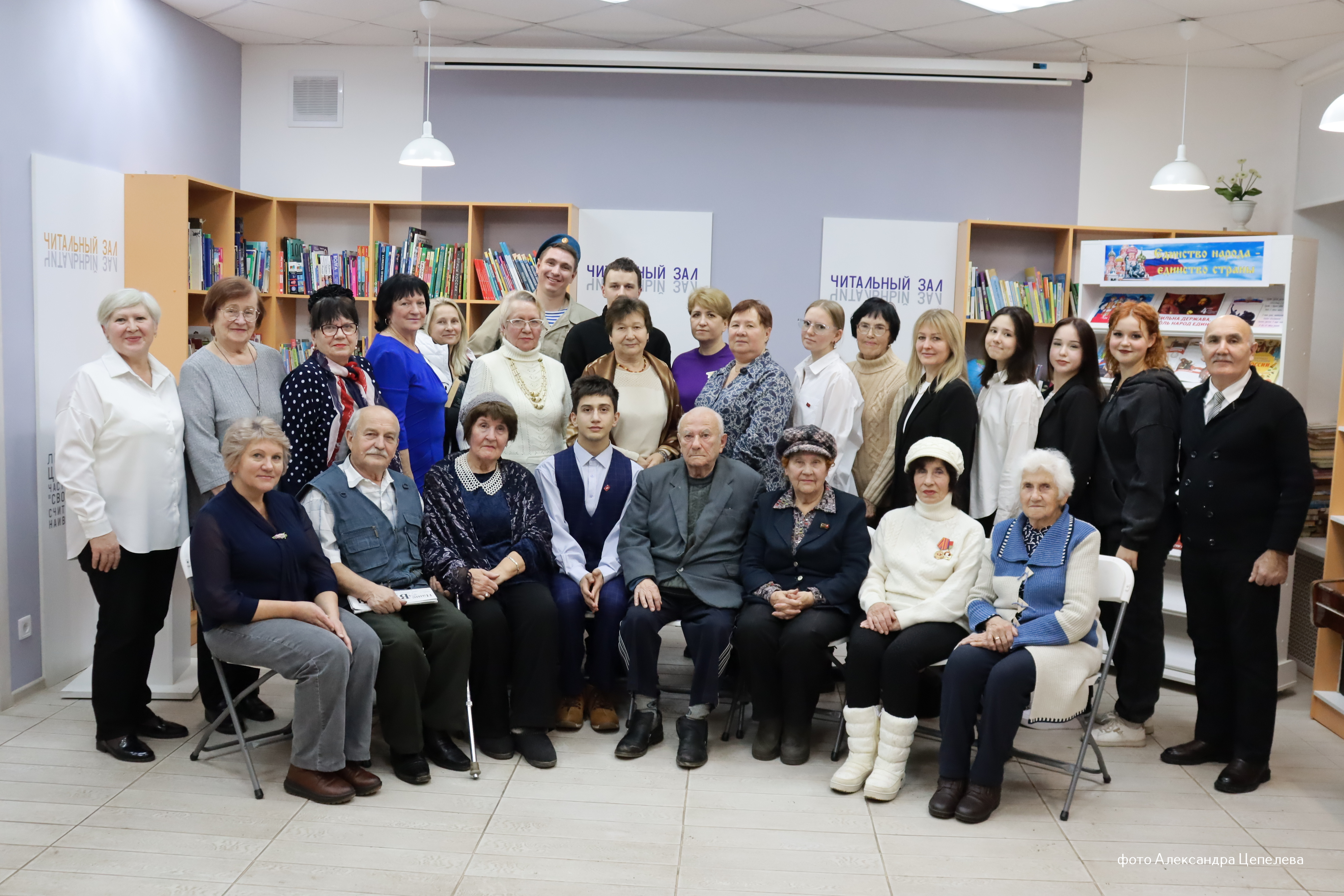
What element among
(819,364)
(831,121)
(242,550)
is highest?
(831,121)

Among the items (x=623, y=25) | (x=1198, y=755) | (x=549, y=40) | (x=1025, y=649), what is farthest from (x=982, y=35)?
(x=1198, y=755)

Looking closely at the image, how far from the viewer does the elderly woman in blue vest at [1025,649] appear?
3318 millimetres

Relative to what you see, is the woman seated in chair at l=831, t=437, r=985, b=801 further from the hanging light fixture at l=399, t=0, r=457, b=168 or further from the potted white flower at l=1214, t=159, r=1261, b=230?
the potted white flower at l=1214, t=159, r=1261, b=230

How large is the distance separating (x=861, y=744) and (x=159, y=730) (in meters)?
2.54

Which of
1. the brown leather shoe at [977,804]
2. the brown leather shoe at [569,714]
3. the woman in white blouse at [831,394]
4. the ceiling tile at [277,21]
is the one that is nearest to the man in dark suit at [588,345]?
the woman in white blouse at [831,394]

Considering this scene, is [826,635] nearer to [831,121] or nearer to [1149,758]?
[1149,758]

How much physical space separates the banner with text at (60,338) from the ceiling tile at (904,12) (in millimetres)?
3776

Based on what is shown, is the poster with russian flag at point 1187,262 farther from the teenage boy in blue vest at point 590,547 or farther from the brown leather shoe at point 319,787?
the brown leather shoe at point 319,787

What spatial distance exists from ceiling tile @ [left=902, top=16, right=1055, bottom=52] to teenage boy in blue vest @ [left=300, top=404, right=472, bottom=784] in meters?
3.94

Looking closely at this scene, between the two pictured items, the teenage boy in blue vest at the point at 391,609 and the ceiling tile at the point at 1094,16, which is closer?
the teenage boy in blue vest at the point at 391,609

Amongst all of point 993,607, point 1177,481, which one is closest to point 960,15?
point 1177,481

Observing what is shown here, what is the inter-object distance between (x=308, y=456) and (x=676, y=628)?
247 centimetres

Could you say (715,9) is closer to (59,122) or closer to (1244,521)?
(59,122)

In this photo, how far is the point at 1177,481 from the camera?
3.94 meters
